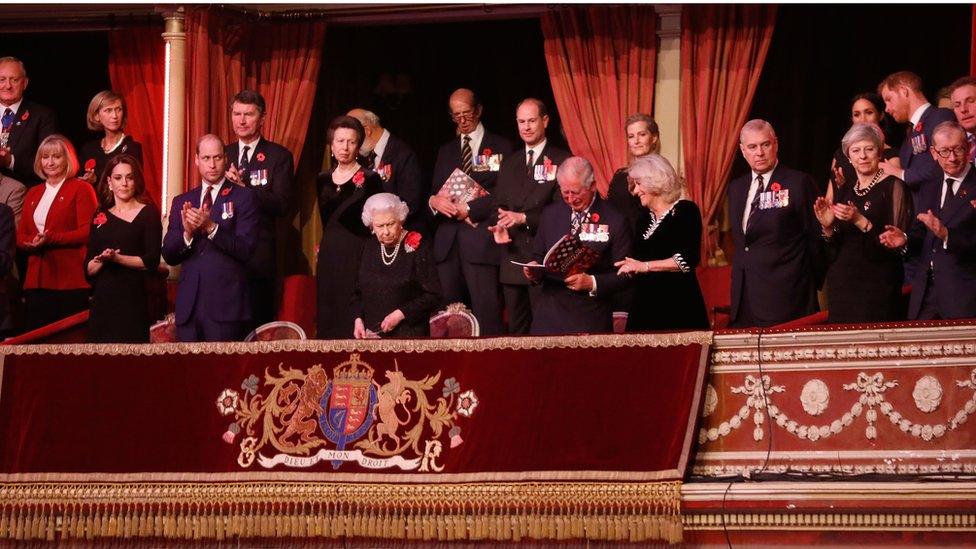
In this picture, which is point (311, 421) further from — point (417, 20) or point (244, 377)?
point (417, 20)

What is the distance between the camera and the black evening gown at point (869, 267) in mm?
6934

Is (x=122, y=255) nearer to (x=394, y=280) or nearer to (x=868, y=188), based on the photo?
(x=394, y=280)

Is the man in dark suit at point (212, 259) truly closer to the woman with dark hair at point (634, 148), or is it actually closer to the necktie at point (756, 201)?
the woman with dark hair at point (634, 148)

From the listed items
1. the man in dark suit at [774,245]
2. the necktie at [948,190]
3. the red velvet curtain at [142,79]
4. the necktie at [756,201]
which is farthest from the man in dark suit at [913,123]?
the red velvet curtain at [142,79]

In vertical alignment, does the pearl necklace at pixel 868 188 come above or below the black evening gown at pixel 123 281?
above

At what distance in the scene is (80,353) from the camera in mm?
7441

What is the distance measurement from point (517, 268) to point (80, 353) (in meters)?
2.35

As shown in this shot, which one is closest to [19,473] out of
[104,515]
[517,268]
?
[104,515]

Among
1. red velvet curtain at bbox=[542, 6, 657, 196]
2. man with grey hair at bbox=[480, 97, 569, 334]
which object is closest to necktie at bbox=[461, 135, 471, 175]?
man with grey hair at bbox=[480, 97, 569, 334]

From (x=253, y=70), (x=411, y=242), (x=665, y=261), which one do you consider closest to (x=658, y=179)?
(x=665, y=261)

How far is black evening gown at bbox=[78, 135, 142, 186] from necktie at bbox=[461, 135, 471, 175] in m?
2.01

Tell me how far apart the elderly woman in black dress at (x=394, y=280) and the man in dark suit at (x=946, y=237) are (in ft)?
7.28

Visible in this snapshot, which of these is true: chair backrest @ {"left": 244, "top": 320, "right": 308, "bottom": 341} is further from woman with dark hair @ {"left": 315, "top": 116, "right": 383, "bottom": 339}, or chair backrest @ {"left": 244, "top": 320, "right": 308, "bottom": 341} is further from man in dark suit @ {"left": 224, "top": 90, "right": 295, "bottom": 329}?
man in dark suit @ {"left": 224, "top": 90, "right": 295, "bottom": 329}

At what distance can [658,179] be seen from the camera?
711 cm
